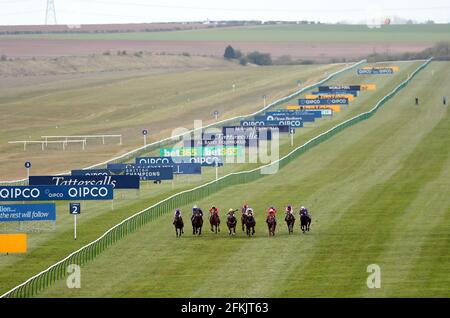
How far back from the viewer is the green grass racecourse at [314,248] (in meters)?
31.7

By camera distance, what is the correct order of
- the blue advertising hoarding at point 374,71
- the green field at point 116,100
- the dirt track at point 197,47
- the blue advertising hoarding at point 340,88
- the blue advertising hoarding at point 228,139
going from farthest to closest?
the dirt track at point 197,47, the blue advertising hoarding at point 374,71, the blue advertising hoarding at point 340,88, the green field at point 116,100, the blue advertising hoarding at point 228,139

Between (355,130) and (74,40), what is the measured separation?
9137 cm

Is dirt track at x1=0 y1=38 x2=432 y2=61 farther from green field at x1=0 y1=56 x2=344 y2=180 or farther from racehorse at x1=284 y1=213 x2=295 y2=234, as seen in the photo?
racehorse at x1=284 y1=213 x2=295 y2=234

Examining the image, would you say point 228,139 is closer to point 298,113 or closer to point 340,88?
point 298,113

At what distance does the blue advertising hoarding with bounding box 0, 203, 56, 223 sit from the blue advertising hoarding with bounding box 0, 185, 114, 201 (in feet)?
12.0

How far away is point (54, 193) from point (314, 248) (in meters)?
12.4

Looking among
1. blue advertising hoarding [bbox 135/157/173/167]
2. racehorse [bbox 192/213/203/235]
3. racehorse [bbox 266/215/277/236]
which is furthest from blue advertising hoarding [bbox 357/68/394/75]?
racehorse [bbox 266/215/277/236]

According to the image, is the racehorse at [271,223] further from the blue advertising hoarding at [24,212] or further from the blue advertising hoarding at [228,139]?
the blue advertising hoarding at [228,139]

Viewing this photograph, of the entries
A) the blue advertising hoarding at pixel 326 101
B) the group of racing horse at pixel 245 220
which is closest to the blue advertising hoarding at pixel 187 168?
the group of racing horse at pixel 245 220

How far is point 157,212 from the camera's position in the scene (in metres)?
45.9

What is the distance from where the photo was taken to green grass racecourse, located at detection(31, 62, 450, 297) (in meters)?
31.7

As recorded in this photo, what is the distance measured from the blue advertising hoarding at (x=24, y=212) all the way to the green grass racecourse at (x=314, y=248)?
325cm

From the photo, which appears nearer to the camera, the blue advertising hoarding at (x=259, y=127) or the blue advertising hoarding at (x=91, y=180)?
the blue advertising hoarding at (x=91, y=180)
